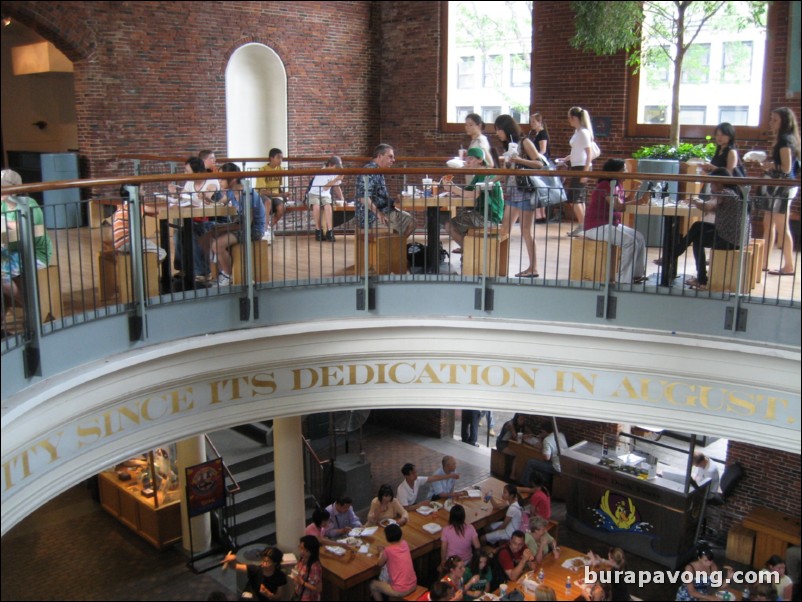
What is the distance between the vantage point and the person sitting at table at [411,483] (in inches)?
360

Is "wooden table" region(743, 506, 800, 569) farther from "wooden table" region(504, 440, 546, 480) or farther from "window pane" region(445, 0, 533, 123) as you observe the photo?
"window pane" region(445, 0, 533, 123)

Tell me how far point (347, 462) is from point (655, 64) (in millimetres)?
6334

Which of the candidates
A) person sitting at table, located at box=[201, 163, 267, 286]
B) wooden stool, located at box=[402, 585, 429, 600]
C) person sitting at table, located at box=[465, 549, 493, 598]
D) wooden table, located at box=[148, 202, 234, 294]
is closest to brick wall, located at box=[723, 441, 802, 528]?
person sitting at table, located at box=[465, 549, 493, 598]

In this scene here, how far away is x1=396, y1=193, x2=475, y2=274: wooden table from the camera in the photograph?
653 cm

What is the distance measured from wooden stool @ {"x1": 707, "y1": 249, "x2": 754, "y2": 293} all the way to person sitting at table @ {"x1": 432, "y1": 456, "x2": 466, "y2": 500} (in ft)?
14.0

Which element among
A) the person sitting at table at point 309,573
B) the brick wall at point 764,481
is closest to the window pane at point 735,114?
the brick wall at point 764,481

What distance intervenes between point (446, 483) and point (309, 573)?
2.35 metres

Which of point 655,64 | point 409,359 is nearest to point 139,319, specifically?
point 409,359

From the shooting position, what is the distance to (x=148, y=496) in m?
10.4

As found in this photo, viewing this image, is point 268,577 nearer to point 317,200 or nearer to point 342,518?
point 342,518

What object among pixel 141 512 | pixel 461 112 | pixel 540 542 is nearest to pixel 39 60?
pixel 461 112

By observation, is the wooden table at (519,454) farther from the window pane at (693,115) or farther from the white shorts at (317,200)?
the white shorts at (317,200)

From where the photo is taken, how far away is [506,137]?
6.94m

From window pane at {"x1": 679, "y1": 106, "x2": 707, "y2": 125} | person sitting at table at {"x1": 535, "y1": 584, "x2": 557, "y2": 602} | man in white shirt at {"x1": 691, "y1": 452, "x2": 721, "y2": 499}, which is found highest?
window pane at {"x1": 679, "y1": 106, "x2": 707, "y2": 125}
